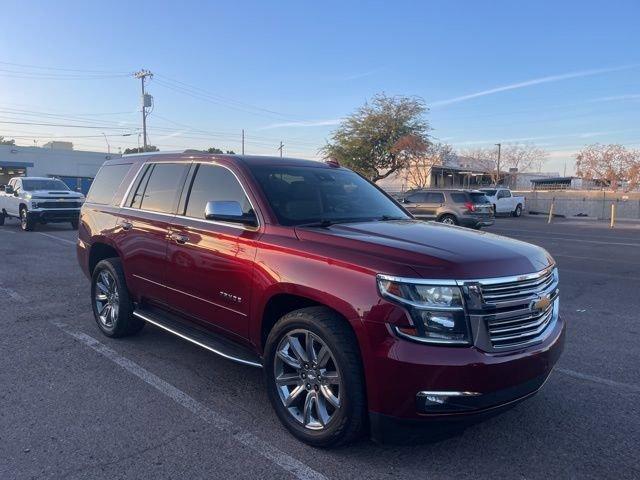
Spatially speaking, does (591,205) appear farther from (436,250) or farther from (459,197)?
(436,250)

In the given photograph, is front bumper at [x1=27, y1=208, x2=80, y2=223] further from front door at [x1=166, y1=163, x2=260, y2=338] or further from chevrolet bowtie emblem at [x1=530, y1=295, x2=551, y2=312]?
chevrolet bowtie emblem at [x1=530, y1=295, x2=551, y2=312]

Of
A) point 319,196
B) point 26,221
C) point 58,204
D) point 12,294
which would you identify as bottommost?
point 12,294

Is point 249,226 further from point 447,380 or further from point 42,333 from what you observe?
point 42,333

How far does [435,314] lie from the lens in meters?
2.96

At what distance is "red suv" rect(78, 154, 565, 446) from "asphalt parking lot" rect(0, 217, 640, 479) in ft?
1.15

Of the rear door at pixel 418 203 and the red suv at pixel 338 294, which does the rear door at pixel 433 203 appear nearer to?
the rear door at pixel 418 203

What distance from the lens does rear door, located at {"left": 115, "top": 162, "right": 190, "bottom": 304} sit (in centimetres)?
485

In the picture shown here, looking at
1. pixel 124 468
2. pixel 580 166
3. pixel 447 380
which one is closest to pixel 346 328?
pixel 447 380

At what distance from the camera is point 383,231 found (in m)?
3.81

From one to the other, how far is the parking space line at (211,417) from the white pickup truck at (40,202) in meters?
13.7

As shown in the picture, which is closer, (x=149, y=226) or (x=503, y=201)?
(x=149, y=226)

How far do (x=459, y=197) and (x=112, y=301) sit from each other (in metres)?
16.2

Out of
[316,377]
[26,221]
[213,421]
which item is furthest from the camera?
[26,221]

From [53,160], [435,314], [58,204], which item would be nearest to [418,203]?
[58,204]
